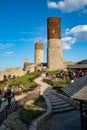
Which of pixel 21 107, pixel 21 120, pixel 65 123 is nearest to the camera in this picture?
pixel 21 120

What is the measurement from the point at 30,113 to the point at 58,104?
553 centimetres

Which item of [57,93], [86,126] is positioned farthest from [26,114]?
[57,93]

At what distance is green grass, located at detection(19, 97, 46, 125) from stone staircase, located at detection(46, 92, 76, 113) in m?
1.60

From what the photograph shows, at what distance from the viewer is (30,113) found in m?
24.1

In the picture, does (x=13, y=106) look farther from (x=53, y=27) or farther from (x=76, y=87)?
(x=53, y=27)

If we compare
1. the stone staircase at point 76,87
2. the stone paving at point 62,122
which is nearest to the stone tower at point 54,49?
the stone paving at point 62,122

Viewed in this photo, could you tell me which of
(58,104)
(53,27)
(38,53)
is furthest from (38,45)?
(58,104)

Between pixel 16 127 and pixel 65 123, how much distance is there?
16.7 feet

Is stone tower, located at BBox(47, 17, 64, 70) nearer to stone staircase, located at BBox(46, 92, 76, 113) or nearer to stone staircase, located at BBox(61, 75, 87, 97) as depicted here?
stone staircase, located at BBox(46, 92, 76, 113)

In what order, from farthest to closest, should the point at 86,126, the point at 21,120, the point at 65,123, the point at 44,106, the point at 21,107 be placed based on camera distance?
1. the point at 44,106
2. the point at 21,107
3. the point at 65,123
4. the point at 21,120
5. the point at 86,126

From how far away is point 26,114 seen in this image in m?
23.4

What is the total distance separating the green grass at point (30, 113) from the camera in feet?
72.2

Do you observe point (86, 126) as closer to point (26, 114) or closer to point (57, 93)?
point (26, 114)

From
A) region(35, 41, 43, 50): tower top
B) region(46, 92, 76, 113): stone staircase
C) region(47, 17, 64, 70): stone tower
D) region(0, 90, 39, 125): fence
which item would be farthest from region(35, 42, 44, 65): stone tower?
region(0, 90, 39, 125): fence
